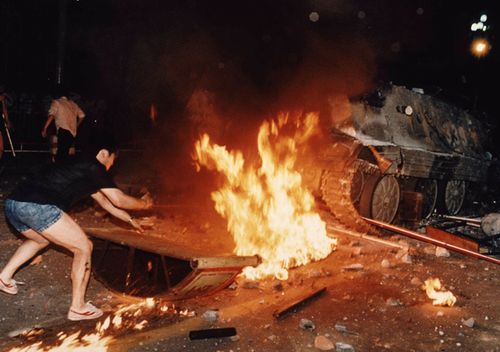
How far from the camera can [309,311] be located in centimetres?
465

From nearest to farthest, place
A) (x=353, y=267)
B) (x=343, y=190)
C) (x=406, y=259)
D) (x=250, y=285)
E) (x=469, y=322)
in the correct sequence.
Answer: (x=469, y=322) < (x=250, y=285) < (x=353, y=267) < (x=406, y=259) < (x=343, y=190)

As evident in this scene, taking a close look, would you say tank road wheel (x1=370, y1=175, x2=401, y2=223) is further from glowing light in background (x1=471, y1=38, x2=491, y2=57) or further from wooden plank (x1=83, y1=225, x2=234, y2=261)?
glowing light in background (x1=471, y1=38, x2=491, y2=57)

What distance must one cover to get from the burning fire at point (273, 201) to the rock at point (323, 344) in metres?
1.68

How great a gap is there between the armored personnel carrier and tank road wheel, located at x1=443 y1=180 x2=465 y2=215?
1.4 inches

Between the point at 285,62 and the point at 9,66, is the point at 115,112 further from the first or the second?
the point at 285,62

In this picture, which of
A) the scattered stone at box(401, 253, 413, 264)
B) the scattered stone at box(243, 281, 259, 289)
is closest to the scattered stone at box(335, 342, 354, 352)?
the scattered stone at box(243, 281, 259, 289)

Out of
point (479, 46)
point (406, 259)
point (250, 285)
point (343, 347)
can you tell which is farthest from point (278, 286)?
point (479, 46)

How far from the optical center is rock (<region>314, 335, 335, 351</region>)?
383 centimetres

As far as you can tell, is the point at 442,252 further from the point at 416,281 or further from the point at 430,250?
the point at 416,281

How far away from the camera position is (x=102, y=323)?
13.3 ft

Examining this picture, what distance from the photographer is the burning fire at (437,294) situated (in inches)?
200

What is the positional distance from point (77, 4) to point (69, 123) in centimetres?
1462

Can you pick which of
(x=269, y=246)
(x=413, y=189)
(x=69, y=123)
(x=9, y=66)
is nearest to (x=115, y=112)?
(x=9, y=66)

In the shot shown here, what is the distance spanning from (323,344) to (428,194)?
870cm
